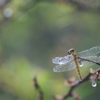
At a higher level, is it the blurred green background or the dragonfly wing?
the dragonfly wing

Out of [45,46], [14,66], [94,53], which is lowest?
[45,46]

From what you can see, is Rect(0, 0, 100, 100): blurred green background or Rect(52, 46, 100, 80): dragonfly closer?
Rect(52, 46, 100, 80): dragonfly

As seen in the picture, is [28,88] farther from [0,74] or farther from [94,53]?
[94,53]

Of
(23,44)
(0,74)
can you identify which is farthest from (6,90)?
(23,44)

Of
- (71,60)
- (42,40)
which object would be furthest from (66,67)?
(42,40)

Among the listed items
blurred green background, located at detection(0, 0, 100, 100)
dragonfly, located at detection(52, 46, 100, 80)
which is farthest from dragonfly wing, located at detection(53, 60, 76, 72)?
blurred green background, located at detection(0, 0, 100, 100)

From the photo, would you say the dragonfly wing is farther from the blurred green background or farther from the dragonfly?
the blurred green background

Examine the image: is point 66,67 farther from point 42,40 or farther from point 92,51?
point 42,40

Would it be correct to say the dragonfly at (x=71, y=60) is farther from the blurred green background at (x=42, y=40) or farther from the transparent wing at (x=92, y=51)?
the blurred green background at (x=42, y=40)

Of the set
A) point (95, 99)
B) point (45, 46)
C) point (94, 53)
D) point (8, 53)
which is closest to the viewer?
point (94, 53)
